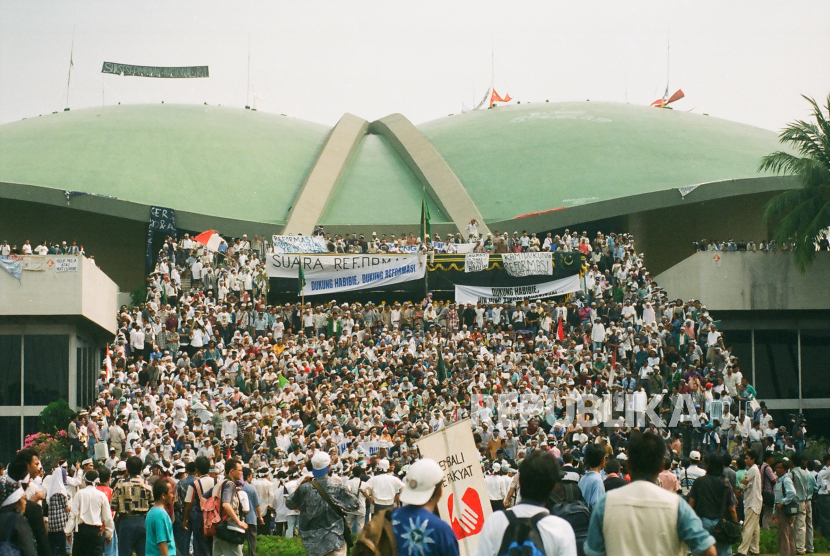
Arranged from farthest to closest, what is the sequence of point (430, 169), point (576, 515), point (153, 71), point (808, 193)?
1. point (153, 71)
2. point (430, 169)
3. point (808, 193)
4. point (576, 515)

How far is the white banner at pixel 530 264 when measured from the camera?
31547 millimetres

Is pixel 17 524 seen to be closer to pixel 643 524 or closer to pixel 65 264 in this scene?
pixel 643 524

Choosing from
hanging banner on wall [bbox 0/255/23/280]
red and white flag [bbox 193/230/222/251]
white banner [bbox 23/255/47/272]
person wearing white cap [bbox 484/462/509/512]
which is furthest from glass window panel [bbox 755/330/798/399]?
hanging banner on wall [bbox 0/255/23/280]

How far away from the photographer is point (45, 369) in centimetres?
2873

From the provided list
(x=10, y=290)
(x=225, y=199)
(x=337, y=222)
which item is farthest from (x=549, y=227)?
(x=10, y=290)

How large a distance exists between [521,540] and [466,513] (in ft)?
12.3

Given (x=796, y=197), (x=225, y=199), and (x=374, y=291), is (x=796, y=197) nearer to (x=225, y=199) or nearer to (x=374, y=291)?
(x=374, y=291)

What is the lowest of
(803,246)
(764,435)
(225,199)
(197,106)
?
(764,435)

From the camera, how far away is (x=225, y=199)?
40062 millimetres

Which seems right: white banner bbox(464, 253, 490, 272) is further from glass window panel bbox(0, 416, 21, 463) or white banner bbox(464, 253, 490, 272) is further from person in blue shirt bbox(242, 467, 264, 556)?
person in blue shirt bbox(242, 467, 264, 556)

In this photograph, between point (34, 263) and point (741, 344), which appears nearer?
point (34, 263)

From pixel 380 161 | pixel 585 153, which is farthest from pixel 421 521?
pixel 380 161

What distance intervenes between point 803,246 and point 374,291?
36.8 feet

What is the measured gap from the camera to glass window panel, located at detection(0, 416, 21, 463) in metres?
28.1
